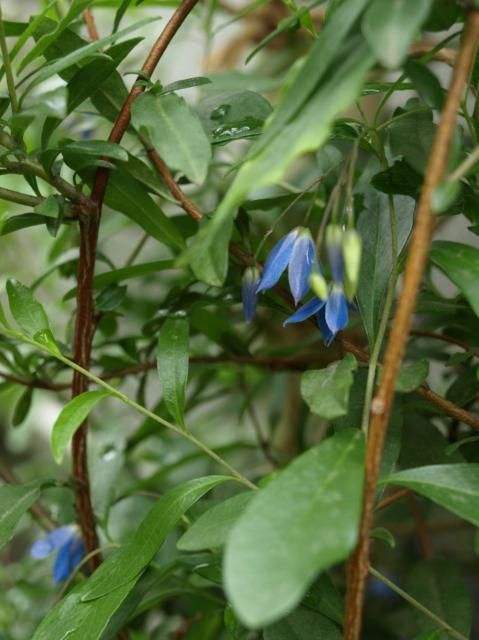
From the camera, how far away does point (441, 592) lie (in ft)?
2.33

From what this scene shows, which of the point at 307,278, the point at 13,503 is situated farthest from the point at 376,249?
the point at 13,503

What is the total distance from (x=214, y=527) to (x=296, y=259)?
6.5 inches

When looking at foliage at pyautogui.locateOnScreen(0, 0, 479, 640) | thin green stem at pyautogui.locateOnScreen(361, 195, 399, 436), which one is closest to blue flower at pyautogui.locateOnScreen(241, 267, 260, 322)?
foliage at pyautogui.locateOnScreen(0, 0, 479, 640)

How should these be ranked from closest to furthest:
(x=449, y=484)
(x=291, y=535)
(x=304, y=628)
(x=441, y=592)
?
1. (x=291, y=535)
2. (x=449, y=484)
3. (x=304, y=628)
4. (x=441, y=592)

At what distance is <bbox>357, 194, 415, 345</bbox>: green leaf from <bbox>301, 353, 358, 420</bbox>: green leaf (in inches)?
2.5

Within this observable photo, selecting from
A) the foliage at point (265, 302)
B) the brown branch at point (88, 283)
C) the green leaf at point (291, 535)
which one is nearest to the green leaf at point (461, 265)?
the foliage at point (265, 302)

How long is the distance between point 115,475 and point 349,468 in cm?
48

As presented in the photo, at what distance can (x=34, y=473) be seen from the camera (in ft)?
4.37

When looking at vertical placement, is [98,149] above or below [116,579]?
→ above

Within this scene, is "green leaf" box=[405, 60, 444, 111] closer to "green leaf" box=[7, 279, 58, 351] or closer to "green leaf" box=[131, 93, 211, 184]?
"green leaf" box=[131, 93, 211, 184]

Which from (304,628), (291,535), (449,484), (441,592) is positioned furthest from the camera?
(441,592)

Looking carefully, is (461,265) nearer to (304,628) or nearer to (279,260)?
(279,260)

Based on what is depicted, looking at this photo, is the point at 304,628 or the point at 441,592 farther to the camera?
the point at 441,592

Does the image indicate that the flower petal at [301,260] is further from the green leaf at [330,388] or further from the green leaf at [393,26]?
the green leaf at [393,26]
